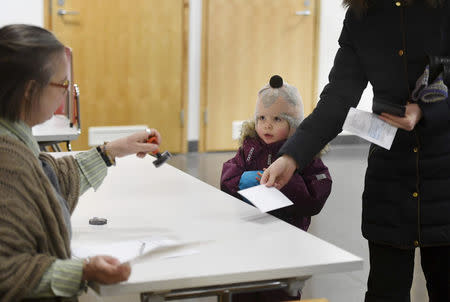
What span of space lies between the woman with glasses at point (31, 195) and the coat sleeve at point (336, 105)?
81 centimetres

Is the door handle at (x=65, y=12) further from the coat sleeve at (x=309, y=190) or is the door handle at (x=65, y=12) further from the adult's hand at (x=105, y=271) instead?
the adult's hand at (x=105, y=271)

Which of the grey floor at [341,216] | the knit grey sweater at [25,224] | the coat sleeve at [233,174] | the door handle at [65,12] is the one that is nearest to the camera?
the knit grey sweater at [25,224]

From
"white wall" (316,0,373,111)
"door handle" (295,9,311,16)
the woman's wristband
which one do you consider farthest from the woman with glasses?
"white wall" (316,0,373,111)

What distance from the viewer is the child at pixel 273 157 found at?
8.07 feet

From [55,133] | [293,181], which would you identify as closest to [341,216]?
[55,133]

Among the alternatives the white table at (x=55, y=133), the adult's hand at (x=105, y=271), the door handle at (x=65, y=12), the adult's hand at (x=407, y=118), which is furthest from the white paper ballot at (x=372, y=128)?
the door handle at (x=65, y=12)

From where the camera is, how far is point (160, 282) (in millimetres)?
1520

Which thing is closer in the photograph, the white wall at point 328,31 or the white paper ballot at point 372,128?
the white paper ballot at point 372,128

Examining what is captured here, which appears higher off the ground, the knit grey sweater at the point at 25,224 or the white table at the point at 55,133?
the knit grey sweater at the point at 25,224

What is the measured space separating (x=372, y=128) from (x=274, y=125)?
0.75 m

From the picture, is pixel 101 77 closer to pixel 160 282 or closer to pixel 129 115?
pixel 129 115

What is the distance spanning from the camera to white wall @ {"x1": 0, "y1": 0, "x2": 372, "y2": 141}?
5883 millimetres

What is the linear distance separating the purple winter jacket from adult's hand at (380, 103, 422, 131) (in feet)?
1.89

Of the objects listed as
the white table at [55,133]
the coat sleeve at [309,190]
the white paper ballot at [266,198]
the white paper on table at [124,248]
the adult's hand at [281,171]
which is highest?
the adult's hand at [281,171]
